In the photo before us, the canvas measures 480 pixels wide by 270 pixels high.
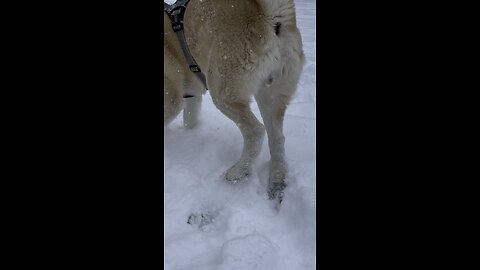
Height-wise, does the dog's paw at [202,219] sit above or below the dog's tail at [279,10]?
below

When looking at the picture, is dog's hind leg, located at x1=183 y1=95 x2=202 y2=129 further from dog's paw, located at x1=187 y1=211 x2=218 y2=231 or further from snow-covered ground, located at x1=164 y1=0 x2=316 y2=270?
dog's paw, located at x1=187 y1=211 x2=218 y2=231

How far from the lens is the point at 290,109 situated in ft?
13.6

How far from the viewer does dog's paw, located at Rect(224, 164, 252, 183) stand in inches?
113

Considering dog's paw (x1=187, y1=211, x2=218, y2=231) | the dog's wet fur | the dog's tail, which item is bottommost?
dog's paw (x1=187, y1=211, x2=218, y2=231)

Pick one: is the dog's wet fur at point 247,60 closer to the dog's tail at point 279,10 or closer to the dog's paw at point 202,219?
the dog's tail at point 279,10

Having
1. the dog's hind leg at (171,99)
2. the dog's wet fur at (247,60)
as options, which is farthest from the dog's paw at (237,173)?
the dog's hind leg at (171,99)

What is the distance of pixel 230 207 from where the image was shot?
2574 mm

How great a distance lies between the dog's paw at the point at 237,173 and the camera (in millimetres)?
2871

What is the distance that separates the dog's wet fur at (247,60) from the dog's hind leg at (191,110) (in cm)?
59

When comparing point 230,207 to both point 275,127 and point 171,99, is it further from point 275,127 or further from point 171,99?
point 171,99

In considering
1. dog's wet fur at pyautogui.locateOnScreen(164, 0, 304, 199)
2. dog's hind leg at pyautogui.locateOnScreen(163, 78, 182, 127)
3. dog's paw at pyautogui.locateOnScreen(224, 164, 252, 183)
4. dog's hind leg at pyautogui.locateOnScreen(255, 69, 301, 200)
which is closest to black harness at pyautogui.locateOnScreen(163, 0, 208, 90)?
dog's wet fur at pyautogui.locateOnScreen(164, 0, 304, 199)

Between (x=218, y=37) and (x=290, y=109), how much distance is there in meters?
1.67
